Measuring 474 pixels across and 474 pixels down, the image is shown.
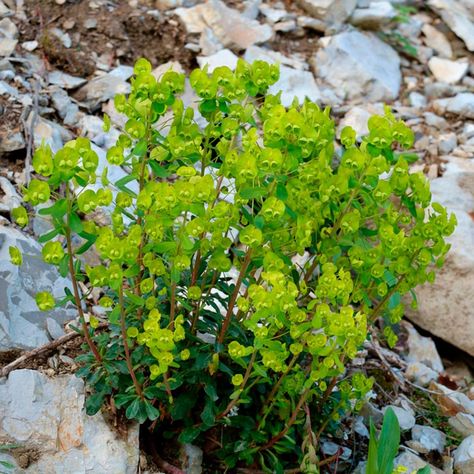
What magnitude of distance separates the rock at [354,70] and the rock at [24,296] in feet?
8.52

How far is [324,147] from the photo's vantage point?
253 cm

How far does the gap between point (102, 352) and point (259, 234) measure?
0.76 metres

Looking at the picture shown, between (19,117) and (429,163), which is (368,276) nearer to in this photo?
(19,117)

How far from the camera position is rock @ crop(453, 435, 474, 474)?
3.28 meters

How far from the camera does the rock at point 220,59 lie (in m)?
4.86

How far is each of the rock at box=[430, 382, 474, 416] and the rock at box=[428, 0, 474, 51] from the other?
302cm

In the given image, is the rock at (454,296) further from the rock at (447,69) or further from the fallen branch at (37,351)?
the fallen branch at (37,351)

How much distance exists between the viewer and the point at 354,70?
5293 millimetres

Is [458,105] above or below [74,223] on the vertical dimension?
below

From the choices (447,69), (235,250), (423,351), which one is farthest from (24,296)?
(447,69)

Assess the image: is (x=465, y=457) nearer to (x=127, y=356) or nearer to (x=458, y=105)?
(x=127, y=356)

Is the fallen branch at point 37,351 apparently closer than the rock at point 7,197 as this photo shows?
Yes

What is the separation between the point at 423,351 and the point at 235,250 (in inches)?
79.0

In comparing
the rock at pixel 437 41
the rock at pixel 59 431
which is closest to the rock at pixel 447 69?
the rock at pixel 437 41
